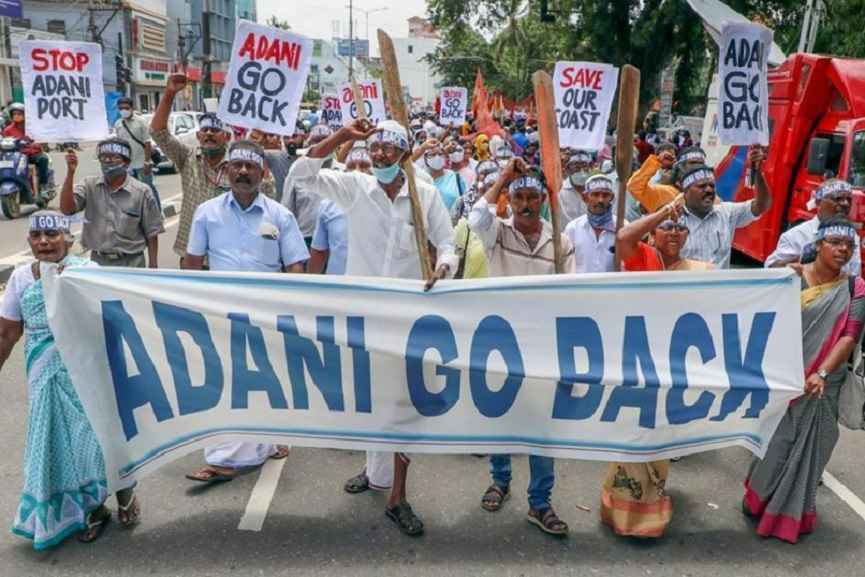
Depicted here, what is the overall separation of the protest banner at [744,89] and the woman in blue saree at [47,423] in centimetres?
426

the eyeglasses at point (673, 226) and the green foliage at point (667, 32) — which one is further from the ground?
the green foliage at point (667, 32)

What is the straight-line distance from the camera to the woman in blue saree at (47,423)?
3475mm

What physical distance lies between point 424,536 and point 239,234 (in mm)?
1871

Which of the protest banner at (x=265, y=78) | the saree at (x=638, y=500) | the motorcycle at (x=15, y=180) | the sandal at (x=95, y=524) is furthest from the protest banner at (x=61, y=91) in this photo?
the motorcycle at (x=15, y=180)

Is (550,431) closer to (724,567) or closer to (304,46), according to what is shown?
(724,567)

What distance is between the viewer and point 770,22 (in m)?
22.6

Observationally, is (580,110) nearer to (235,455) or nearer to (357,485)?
(357,485)

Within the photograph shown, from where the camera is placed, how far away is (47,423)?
138 inches

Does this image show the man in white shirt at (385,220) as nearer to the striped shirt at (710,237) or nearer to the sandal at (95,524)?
the sandal at (95,524)

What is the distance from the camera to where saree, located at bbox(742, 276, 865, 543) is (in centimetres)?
374

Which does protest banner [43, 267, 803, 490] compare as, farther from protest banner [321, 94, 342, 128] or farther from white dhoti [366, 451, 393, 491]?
protest banner [321, 94, 342, 128]

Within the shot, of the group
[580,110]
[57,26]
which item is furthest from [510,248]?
[57,26]

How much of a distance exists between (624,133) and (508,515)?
6.69 ft

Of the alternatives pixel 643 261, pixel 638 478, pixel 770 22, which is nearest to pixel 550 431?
pixel 638 478
